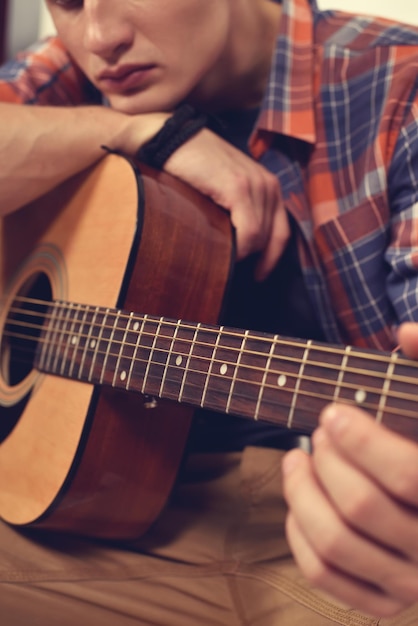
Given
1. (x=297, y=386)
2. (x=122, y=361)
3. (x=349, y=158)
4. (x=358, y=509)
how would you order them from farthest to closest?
(x=349, y=158), (x=122, y=361), (x=297, y=386), (x=358, y=509)

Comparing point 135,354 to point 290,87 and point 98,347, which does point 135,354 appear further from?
point 290,87

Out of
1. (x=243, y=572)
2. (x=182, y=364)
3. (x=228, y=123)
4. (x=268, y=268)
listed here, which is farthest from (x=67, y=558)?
(x=228, y=123)

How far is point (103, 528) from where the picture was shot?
888 millimetres

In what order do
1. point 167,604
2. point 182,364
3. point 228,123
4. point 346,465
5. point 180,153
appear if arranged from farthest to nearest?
point 228,123, point 180,153, point 167,604, point 182,364, point 346,465

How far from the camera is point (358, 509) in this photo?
457 mm

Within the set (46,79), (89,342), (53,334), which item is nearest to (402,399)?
(89,342)

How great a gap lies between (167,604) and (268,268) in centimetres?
48

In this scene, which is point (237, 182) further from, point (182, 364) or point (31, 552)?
point (31, 552)

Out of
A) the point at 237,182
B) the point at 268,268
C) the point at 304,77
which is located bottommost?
the point at 268,268

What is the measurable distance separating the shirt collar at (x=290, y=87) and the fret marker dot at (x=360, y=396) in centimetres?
57

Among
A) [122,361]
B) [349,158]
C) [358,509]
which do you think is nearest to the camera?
[358,509]

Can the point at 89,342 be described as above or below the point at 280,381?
below

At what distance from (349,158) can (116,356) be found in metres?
0.46

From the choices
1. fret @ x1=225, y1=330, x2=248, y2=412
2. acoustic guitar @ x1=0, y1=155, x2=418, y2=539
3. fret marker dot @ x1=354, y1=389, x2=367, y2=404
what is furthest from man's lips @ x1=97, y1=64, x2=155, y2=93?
fret marker dot @ x1=354, y1=389, x2=367, y2=404
